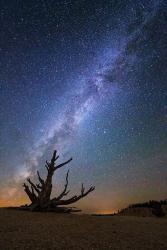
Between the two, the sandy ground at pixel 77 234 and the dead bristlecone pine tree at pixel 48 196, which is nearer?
the sandy ground at pixel 77 234

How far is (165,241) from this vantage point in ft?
24.9

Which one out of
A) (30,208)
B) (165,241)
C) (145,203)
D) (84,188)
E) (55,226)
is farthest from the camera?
(145,203)

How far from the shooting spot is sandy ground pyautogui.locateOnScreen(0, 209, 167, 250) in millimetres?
6270

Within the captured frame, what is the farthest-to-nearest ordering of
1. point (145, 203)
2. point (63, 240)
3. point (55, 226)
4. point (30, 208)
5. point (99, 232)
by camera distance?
point (145, 203) < point (30, 208) < point (55, 226) < point (99, 232) < point (63, 240)

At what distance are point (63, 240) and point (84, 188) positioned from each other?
8437 millimetres

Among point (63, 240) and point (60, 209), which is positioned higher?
point (60, 209)

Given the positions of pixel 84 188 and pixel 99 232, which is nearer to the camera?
pixel 99 232

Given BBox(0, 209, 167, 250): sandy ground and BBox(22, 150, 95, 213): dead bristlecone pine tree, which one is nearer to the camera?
BBox(0, 209, 167, 250): sandy ground

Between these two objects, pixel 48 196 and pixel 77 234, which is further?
pixel 48 196

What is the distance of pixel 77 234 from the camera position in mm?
7613

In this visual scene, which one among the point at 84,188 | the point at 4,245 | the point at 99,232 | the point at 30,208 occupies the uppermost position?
the point at 84,188

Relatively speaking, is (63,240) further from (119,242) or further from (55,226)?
(55,226)

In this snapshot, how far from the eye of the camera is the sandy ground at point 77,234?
6.27 metres

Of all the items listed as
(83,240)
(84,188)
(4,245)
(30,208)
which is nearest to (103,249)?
(83,240)
